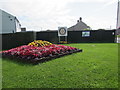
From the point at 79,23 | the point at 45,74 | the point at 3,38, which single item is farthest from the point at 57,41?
the point at 79,23

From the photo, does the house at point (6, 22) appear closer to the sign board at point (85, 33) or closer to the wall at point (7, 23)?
the wall at point (7, 23)

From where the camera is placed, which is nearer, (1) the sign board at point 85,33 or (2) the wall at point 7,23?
(1) the sign board at point 85,33

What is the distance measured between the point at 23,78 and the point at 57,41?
12866mm

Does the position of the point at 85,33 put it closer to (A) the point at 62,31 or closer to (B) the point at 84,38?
(B) the point at 84,38

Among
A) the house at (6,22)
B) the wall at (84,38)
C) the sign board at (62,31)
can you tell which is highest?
the house at (6,22)

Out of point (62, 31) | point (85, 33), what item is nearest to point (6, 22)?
point (62, 31)

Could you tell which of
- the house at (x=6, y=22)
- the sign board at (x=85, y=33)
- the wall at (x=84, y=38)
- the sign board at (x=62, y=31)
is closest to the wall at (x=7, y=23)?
the house at (x=6, y=22)

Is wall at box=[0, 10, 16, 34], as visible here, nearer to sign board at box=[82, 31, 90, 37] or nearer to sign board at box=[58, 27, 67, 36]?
sign board at box=[58, 27, 67, 36]

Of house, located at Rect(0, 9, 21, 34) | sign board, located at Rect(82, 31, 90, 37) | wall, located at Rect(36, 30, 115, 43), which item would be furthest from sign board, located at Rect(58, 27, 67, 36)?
house, located at Rect(0, 9, 21, 34)

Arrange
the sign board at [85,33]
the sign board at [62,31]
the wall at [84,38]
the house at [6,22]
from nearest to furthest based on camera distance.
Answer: the sign board at [62,31]
the wall at [84,38]
the sign board at [85,33]
the house at [6,22]

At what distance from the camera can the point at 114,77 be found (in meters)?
3.09

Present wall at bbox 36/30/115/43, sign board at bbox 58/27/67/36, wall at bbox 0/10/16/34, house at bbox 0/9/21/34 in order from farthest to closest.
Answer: wall at bbox 0/10/16/34
house at bbox 0/9/21/34
wall at bbox 36/30/115/43
sign board at bbox 58/27/67/36

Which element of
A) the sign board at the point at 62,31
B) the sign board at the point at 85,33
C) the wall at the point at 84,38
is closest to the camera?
the sign board at the point at 62,31

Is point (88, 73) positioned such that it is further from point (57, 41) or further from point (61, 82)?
point (57, 41)
